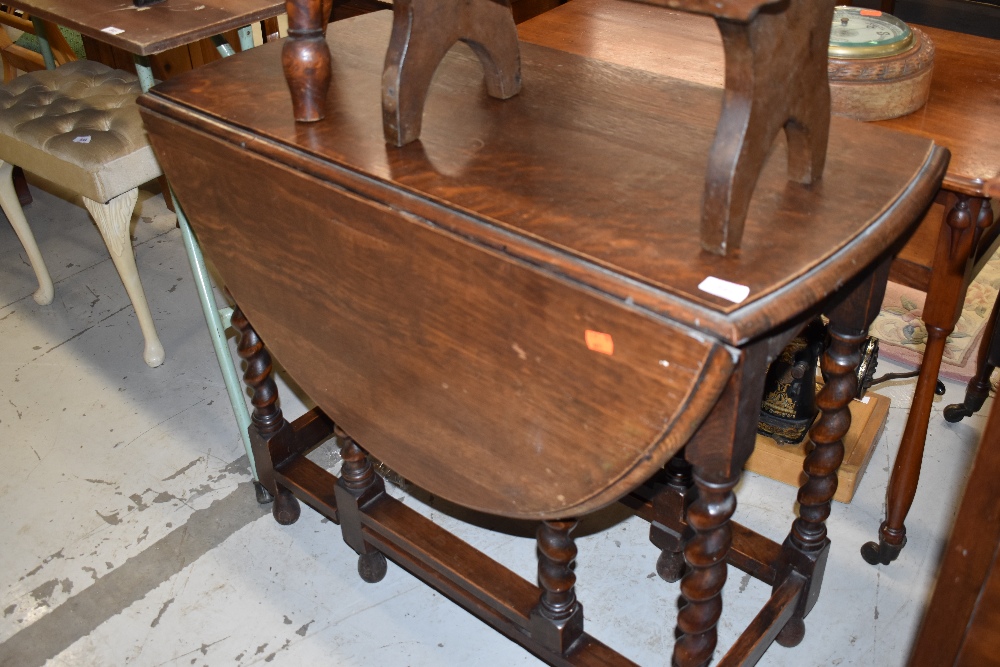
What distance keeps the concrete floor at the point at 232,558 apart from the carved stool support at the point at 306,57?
0.95 m

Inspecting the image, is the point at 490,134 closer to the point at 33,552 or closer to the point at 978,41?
the point at 978,41

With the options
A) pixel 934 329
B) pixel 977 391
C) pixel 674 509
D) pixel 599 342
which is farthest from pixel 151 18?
pixel 977 391

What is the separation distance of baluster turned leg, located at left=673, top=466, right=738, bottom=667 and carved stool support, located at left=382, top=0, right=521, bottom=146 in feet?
1.95

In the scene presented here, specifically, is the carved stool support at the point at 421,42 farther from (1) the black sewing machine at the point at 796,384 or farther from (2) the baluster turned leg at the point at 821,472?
(1) the black sewing machine at the point at 796,384

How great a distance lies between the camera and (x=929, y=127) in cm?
146

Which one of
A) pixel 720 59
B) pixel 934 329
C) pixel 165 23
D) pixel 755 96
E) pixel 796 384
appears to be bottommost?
pixel 796 384

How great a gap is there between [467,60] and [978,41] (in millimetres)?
953

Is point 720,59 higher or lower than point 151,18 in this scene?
lower

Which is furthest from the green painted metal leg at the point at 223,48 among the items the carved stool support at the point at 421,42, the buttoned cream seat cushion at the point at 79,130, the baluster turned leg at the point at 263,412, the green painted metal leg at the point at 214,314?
the carved stool support at the point at 421,42

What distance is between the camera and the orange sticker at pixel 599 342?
1027 millimetres

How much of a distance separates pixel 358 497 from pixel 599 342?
2.74ft

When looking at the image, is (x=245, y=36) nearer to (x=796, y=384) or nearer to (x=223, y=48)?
(x=223, y=48)

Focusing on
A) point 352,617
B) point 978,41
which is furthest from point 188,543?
point 978,41

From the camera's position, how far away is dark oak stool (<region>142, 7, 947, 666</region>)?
1021 mm
